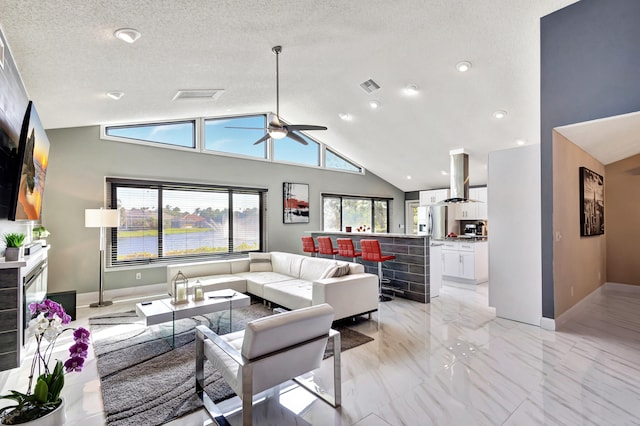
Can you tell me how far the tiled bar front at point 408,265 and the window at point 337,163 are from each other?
3332mm

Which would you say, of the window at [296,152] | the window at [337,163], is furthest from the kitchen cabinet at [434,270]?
the window at [337,163]

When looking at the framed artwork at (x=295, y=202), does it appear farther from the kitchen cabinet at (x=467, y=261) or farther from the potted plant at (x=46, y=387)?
the potted plant at (x=46, y=387)

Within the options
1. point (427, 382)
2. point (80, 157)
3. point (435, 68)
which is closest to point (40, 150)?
point (80, 157)

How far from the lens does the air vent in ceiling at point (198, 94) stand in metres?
4.30

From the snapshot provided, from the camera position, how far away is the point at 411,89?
5121 millimetres

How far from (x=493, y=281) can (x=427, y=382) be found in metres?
2.36

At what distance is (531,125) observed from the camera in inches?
217

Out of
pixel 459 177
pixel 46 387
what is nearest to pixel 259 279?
pixel 46 387

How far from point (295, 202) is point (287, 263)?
2.63 metres

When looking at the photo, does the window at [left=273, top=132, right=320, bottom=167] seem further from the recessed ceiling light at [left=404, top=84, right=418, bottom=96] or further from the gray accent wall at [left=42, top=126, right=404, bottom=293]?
the recessed ceiling light at [left=404, top=84, right=418, bottom=96]

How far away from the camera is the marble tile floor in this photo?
213cm

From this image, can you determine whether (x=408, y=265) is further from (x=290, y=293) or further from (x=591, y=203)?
(x=591, y=203)

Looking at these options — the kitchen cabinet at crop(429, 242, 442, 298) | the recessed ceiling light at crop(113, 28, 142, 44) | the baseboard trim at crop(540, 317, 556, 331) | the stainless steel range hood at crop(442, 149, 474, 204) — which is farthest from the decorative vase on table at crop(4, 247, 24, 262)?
the stainless steel range hood at crop(442, 149, 474, 204)

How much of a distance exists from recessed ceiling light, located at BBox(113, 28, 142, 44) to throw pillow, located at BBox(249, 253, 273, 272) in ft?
12.6
